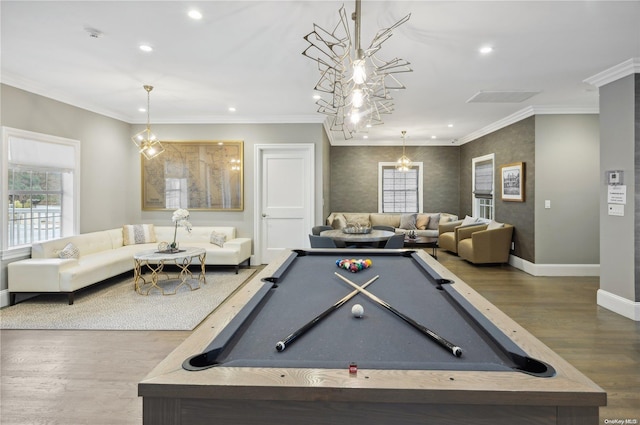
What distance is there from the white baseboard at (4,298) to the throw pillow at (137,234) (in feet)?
5.96

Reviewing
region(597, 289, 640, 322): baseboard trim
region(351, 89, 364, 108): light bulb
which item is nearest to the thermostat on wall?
region(597, 289, 640, 322): baseboard trim

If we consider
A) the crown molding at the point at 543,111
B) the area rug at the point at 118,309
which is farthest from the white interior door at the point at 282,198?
the crown molding at the point at 543,111

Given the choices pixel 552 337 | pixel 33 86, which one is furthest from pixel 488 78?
pixel 33 86

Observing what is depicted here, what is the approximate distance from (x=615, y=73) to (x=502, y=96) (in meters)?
1.23

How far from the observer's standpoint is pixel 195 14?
8.64 feet

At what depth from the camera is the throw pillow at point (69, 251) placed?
4.37m

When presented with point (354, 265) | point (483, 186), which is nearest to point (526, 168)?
point (483, 186)

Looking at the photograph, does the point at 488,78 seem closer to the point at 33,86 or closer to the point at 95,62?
the point at 95,62

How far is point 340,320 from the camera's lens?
1.50 meters

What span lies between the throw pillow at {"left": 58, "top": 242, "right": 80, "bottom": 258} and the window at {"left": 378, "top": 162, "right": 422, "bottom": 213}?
6604mm

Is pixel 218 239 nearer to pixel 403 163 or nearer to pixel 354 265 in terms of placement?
pixel 354 265

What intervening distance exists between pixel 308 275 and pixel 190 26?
2248 millimetres

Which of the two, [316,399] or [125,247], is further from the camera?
[125,247]

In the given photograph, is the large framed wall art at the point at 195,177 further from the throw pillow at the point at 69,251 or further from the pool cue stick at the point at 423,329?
the pool cue stick at the point at 423,329
